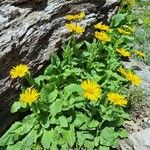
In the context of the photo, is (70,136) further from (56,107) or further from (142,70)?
(142,70)

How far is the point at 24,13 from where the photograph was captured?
21.8ft

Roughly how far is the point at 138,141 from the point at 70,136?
98cm

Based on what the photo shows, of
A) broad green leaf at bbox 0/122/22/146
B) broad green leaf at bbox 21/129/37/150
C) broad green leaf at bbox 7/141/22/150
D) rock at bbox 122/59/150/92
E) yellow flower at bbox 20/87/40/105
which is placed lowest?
rock at bbox 122/59/150/92

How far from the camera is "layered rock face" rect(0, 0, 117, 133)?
19.9 ft

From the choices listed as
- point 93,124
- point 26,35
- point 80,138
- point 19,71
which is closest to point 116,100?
point 93,124

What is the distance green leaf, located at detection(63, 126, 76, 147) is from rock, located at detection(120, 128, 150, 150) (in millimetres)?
760

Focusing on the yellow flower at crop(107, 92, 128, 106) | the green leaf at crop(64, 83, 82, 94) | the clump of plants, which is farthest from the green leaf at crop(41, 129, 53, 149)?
the yellow flower at crop(107, 92, 128, 106)

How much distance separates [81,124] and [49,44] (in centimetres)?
155

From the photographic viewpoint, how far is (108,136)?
238 inches

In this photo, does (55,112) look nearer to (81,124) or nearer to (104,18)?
(81,124)

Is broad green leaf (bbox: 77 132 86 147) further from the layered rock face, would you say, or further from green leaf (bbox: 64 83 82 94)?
the layered rock face

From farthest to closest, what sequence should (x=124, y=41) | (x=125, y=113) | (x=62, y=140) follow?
1. (x=124, y=41)
2. (x=125, y=113)
3. (x=62, y=140)

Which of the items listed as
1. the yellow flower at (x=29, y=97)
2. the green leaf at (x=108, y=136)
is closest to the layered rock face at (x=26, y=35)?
the yellow flower at (x=29, y=97)

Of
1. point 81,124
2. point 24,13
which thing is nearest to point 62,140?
point 81,124
